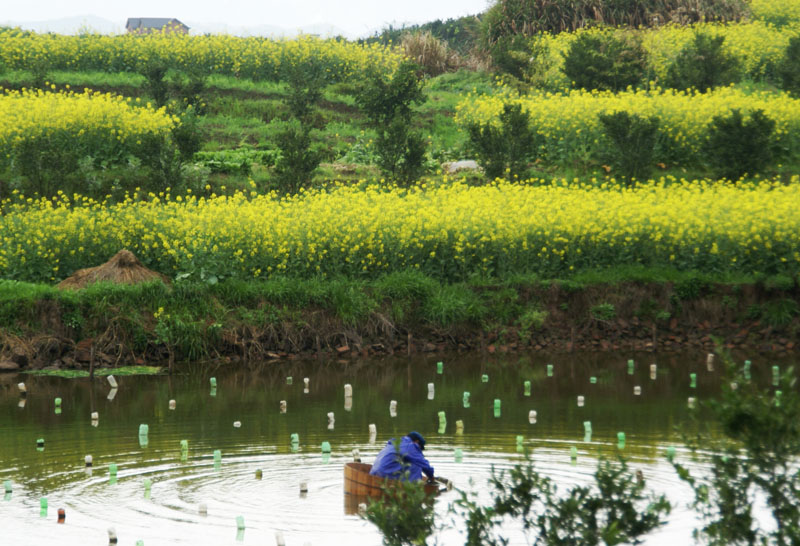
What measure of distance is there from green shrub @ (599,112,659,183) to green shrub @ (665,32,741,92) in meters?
6.35

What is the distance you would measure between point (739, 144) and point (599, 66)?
790cm

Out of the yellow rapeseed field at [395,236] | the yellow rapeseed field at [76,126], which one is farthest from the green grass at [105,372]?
the yellow rapeseed field at [76,126]

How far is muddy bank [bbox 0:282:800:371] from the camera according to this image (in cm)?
1984

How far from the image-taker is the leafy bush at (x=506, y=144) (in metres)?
26.9

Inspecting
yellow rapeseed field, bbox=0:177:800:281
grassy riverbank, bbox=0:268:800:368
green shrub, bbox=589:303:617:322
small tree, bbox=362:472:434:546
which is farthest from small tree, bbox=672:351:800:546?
yellow rapeseed field, bbox=0:177:800:281

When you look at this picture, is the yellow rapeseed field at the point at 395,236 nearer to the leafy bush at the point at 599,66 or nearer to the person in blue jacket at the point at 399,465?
the leafy bush at the point at 599,66

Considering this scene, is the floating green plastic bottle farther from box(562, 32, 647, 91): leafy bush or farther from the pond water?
box(562, 32, 647, 91): leafy bush

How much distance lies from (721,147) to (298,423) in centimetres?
1645

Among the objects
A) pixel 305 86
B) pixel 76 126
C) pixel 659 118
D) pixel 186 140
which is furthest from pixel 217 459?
pixel 305 86

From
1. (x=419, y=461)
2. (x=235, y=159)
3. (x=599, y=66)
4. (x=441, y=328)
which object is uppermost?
(x=599, y=66)

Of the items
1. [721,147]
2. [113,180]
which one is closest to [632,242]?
[721,147]

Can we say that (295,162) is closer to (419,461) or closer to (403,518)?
(419,461)

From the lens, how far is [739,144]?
2692 centimetres

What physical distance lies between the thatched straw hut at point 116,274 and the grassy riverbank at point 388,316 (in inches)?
19.3
